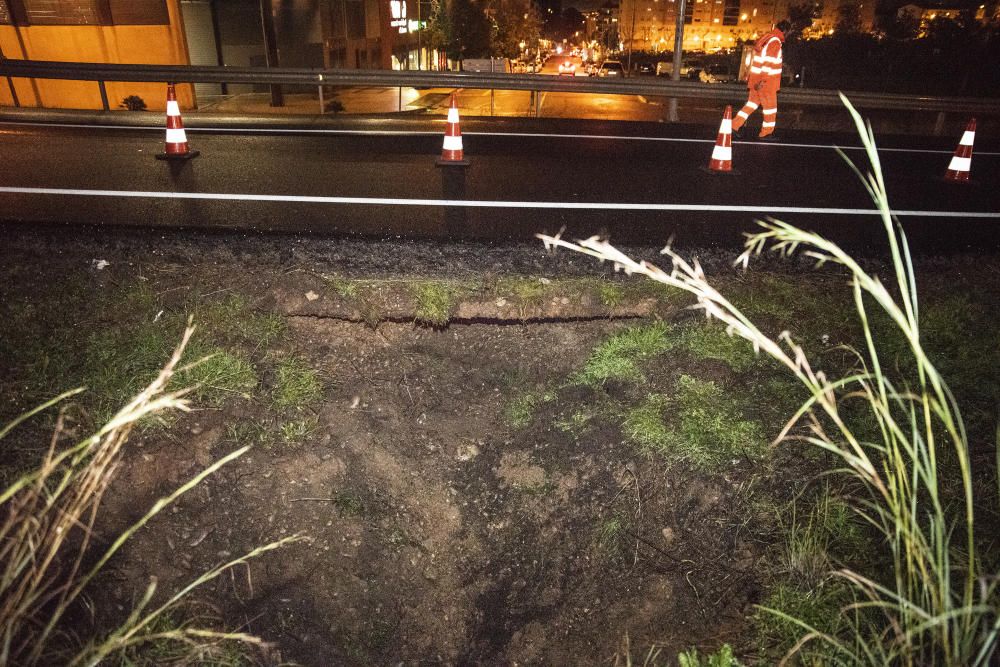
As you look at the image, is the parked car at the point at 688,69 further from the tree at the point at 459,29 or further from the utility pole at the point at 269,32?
the utility pole at the point at 269,32

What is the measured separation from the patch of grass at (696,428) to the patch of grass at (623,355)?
25cm

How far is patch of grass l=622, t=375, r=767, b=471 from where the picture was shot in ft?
10.5

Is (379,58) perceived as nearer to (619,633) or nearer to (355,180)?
(355,180)

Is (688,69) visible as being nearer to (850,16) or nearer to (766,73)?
(850,16)

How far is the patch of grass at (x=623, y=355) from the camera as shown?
147 inches

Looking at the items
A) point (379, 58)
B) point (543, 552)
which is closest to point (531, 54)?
point (379, 58)

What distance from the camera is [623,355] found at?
152 inches

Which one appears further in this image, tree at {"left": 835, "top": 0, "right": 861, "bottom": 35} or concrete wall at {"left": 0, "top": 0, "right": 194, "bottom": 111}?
tree at {"left": 835, "top": 0, "right": 861, "bottom": 35}

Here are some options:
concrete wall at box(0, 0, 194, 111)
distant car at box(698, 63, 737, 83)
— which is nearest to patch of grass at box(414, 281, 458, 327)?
concrete wall at box(0, 0, 194, 111)

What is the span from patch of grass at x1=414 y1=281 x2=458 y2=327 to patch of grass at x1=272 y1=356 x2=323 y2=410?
82 cm

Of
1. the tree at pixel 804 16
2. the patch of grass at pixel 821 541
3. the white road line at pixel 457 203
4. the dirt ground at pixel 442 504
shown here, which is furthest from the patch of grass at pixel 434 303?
the tree at pixel 804 16

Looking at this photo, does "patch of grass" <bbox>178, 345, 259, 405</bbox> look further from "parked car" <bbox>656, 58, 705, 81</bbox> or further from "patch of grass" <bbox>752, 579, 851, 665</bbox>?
"parked car" <bbox>656, 58, 705, 81</bbox>

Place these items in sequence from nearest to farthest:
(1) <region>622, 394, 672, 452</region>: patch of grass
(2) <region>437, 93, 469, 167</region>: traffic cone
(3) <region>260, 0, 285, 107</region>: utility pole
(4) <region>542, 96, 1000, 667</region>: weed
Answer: (4) <region>542, 96, 1000, 667</region>: weed → (1) <region>622, 394, 672, 452</region>: patch of grass → (2) <region>437, 93, 469, 167</region>: traffic cone → (3) <region>260, 0, 285, 107</region>: utility pole

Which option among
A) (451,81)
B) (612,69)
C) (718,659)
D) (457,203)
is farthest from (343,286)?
(612,69)
